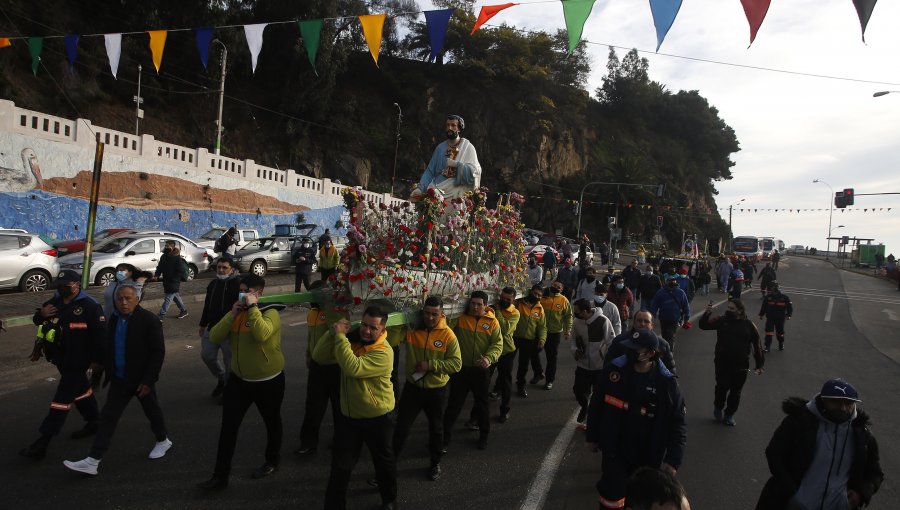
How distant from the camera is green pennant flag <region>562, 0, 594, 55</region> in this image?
7.48 meters

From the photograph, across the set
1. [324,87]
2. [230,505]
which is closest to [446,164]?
[230,505]

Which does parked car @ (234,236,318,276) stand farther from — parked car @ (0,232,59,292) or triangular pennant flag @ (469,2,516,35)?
triangular pennant flag @ (469,2,516,35)

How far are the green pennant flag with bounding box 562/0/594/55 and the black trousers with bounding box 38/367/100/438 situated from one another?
7043mm

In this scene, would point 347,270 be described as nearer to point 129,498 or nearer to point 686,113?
point 129,498

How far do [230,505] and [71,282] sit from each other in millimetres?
2575

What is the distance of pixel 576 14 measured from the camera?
7543mm

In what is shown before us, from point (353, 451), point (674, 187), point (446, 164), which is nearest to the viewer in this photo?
point (353, 451)

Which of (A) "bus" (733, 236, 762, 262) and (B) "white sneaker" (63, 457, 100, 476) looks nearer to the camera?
(B) "white sneaker" (63, 457, 100, 476)

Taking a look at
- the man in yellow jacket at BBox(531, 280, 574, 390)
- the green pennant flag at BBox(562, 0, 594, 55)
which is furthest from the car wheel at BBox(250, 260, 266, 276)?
Result: the green pennant flag at BBox(562, 0, 594, 55)

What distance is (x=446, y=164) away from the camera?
6664 mm

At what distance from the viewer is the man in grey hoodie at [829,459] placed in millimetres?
3012

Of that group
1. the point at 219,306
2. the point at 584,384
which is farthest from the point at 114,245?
the point at 584,384

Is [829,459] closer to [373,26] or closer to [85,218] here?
[373,26]

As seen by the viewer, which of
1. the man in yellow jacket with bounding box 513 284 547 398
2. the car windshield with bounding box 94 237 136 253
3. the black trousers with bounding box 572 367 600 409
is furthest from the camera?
the car windshield with bounding box 94 237 136 253
